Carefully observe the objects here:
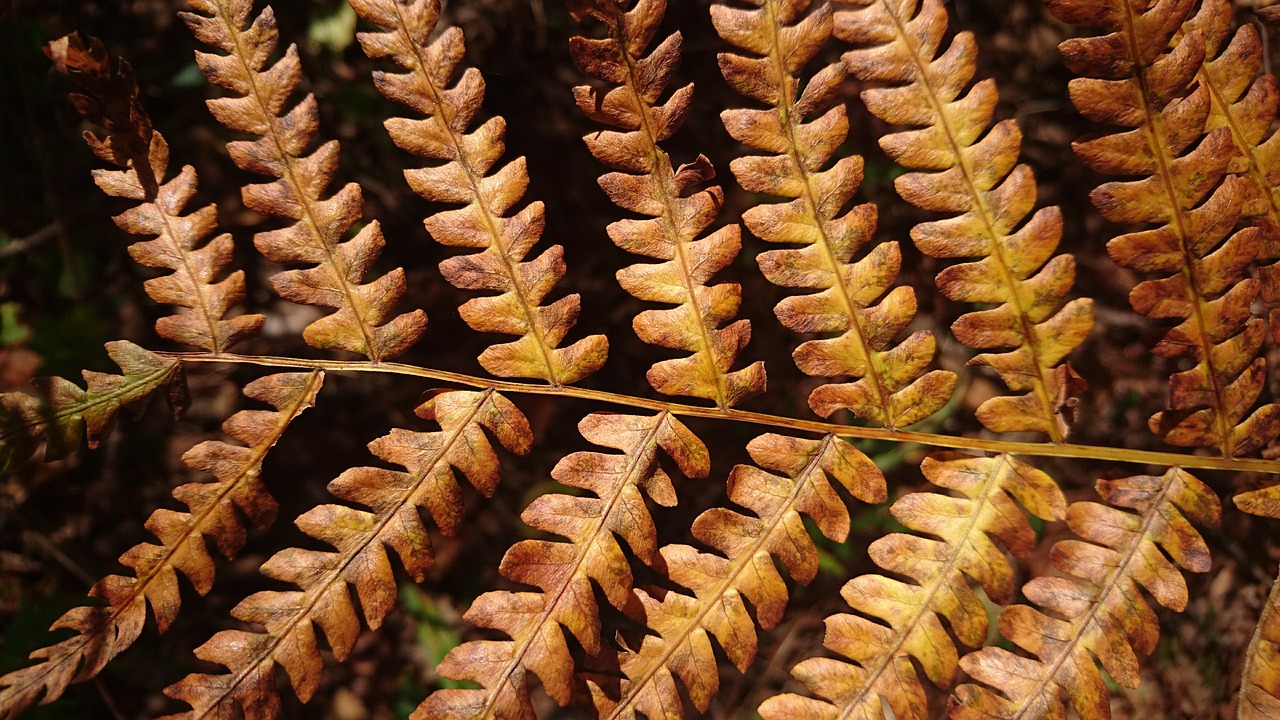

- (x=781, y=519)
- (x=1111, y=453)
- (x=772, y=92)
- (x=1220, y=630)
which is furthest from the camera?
(x=1220, y=630)

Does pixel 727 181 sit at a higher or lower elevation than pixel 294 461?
higher

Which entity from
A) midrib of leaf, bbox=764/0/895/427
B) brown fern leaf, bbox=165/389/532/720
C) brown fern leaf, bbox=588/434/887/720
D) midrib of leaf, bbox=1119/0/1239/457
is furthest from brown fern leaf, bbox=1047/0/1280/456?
brown fern leaf, bbox=165/389/532/720

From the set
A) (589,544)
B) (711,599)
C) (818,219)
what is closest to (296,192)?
(589,544)

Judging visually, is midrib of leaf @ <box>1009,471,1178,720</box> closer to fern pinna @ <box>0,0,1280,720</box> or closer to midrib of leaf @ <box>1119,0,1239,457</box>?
fern pinna @ <box>0,0,1280,720</box>

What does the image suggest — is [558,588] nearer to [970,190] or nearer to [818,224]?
[818,224]

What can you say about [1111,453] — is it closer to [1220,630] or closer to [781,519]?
[781,519]

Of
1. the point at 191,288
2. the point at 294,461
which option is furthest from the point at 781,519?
the point at 294,461
